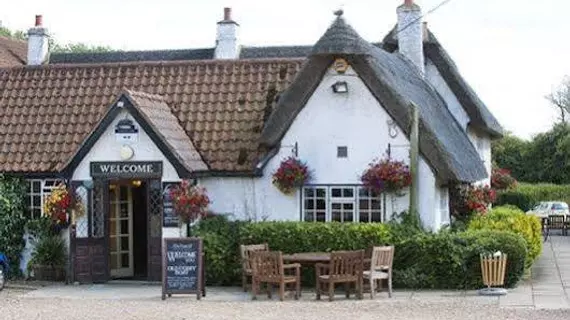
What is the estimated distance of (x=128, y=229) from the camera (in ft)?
79.3

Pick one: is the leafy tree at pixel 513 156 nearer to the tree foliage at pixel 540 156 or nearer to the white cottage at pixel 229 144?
the tree foliage at pixel 540 156

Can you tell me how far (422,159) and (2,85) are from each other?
11043mm

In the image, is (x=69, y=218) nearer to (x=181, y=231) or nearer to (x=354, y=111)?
(x=181, y=231)

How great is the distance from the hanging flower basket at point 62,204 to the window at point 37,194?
2.66 feet

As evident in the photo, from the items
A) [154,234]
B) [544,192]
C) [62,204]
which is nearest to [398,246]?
[154,234]

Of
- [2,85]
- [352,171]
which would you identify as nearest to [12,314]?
[352,171]

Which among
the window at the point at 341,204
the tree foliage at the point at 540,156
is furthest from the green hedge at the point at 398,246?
the tree foliage at the point at 540,156

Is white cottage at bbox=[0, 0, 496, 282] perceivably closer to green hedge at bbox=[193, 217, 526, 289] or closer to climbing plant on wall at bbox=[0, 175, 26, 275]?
climbing plant on wall at bbox=[0, 175, 26, 275]

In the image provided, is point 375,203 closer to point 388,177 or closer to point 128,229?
point 388,177

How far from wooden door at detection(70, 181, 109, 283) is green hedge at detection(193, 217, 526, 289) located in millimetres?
2280

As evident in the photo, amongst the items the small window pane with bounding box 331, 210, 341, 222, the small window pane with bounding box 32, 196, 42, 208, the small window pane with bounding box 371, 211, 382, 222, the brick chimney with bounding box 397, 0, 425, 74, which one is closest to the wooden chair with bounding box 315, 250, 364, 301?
the small window pane with bounding box 371, 211, 382, 222

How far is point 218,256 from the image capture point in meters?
22.0

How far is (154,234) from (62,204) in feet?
6.76

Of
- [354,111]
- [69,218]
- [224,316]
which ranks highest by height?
[354,111]
